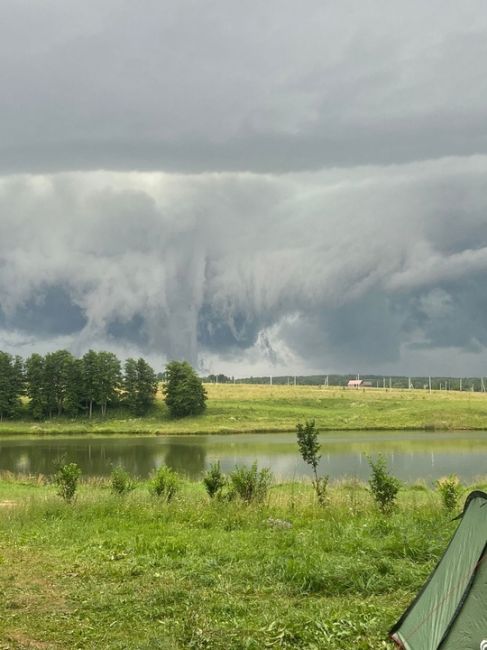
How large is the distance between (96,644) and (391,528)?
26.8 ft

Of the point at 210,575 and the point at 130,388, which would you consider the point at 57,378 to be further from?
the point at 210,575

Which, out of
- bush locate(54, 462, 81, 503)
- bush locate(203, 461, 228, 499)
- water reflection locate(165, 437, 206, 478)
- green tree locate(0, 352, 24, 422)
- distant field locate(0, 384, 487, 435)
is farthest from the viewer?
green tree locate(0, 352, 24, 422)

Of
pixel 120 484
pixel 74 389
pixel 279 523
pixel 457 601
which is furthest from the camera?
pixel 74 389

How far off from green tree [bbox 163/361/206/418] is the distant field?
6.90 ft

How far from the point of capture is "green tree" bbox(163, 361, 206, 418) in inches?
4451

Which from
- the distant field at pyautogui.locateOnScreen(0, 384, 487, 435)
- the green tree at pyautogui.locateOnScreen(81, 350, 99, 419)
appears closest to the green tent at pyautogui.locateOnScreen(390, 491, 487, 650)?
the distant field at pyautogui.locateOnScreen(0, 384, 487, 435)

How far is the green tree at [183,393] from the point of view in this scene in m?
113

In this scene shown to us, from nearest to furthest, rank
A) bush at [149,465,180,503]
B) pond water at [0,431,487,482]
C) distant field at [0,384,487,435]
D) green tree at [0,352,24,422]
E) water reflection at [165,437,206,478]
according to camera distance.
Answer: bush at [149,465,180,503] → pond water at [0,431,487,482] → water reflection at [165,437,206,478] → distant field at [0,384,487,435] → green tree at [0,352,24,422]

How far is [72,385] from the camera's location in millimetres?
114000

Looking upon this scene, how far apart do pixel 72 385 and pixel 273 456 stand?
67582 mm

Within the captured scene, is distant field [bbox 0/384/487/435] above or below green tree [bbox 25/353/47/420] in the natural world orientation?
below

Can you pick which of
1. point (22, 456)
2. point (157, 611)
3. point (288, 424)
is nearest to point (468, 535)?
point (157, 611)

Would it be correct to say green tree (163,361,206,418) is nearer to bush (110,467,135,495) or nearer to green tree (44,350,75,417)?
green tree (44,350,75,417)

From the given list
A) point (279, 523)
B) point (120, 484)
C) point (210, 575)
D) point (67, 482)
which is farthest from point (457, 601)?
point (120, 484)
